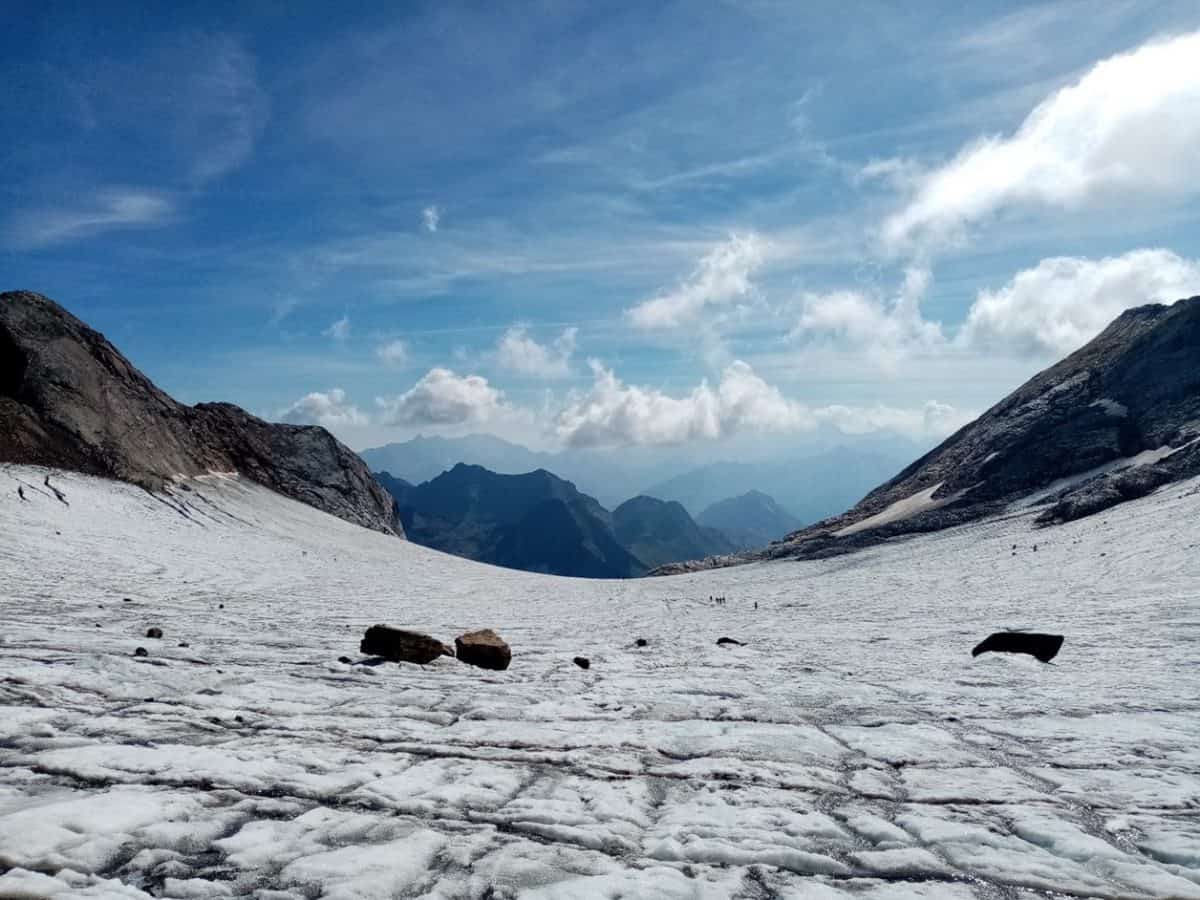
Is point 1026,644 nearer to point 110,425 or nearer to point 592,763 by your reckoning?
point 592,763

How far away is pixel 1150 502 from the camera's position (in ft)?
134

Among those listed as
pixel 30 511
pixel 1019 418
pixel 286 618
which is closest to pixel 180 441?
pixel 30 511

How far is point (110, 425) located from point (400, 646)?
163 feet

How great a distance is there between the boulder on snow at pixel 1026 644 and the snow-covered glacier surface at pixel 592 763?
460 mm

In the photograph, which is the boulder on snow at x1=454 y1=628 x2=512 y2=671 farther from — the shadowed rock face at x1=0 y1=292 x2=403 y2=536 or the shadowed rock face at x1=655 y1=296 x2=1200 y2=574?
the shadowed rock face at x1=655 y1=296 x2=1200 y2=574

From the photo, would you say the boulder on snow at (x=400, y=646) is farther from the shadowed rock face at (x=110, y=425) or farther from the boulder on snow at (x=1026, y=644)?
the shadowed rock face at (x=110, y=425)

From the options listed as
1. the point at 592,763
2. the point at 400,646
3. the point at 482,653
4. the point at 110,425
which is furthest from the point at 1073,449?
the point at 110,425

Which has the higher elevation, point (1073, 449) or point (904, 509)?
point (1073, 449)

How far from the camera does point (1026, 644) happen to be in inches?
547

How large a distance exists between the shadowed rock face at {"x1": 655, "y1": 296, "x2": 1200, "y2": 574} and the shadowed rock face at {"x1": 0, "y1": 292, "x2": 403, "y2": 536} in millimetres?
36777

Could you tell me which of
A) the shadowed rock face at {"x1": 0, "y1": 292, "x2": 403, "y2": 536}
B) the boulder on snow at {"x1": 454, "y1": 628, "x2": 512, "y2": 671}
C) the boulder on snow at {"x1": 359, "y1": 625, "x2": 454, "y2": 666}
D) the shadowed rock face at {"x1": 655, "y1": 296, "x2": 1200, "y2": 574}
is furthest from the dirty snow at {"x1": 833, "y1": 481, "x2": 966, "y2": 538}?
the boulder on snow at {"x1": 359, "y1": 625, "x2": 454, "y2": 666}

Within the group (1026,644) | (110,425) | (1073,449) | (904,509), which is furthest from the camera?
(904,509)

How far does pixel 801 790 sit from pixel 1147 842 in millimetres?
2637

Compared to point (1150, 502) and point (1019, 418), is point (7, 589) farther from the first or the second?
point (1019, 418)
